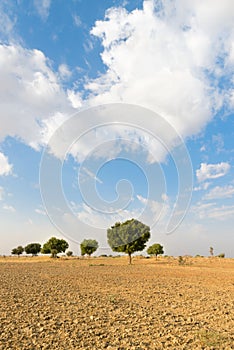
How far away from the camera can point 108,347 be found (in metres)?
8.64

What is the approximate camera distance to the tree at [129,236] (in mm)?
58584

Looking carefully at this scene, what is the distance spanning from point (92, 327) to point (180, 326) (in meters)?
3.19

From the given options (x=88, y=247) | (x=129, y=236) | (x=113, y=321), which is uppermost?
(x=88, y=247)

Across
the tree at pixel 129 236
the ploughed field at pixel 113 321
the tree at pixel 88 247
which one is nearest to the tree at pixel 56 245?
the tree at pixel 88 247

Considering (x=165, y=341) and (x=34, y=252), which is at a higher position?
(x=34, y=252)

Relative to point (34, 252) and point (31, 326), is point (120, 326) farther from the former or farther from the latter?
point (34, 252)

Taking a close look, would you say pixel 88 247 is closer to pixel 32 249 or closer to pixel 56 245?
pixel 56 245

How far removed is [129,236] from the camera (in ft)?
192

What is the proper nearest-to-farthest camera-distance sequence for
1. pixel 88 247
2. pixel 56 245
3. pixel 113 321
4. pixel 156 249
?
pixel 113 321
pixel 156 249
pixel 88 247
pixel 56 245

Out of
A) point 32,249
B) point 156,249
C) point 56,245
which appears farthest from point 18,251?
point 156,249

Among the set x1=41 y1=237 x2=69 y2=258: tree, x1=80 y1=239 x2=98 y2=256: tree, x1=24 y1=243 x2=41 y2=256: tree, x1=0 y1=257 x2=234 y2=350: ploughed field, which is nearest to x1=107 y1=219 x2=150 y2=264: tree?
x1=80 y1=239 x2=98 y2=256: tree

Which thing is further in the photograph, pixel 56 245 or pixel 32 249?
pixel 32 249

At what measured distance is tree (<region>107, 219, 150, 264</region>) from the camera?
58584 millimetres

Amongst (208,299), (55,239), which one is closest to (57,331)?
(208,299)
